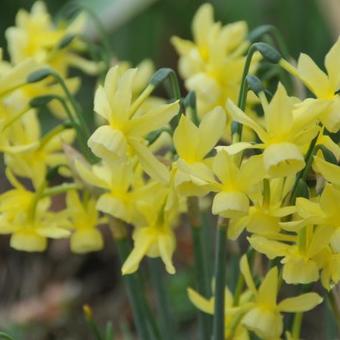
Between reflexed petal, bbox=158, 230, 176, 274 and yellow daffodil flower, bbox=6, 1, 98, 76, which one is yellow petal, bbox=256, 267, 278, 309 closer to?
reflexed petal, bbox=158, 230, 176, 274

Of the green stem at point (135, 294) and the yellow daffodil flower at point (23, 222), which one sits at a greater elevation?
the yellow daffodil flower at point (23, 222)

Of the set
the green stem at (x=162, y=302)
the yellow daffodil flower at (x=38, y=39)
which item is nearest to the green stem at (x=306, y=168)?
the green stem at (x=162, y=302)

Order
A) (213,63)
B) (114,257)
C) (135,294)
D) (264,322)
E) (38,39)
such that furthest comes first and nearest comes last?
(114,257) → (38,39) → (213,63) → (135,294) → (264,322)

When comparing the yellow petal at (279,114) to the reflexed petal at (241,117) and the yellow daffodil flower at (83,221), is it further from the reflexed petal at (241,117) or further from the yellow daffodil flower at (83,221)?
the yellow daffodil flower at (83,221)

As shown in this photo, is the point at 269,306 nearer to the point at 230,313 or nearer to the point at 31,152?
the point at 230,313

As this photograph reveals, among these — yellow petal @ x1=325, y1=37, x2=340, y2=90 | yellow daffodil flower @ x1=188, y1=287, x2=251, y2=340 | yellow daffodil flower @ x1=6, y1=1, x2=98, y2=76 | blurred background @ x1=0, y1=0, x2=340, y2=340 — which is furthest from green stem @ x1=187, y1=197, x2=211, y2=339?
blurred background @ x1=0, y1=0, x2=340, y2=340

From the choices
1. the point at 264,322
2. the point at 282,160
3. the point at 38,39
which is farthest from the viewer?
the point at 38,39

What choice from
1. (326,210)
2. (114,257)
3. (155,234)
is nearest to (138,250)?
(155,234)

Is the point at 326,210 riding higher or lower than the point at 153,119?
lower
